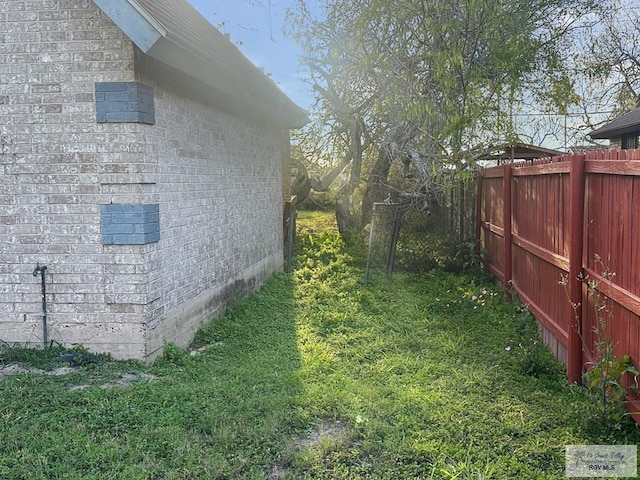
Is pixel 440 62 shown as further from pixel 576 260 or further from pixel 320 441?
pixel 320 441

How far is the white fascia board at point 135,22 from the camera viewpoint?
15.4ft

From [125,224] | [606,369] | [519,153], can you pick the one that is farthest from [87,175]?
[519,153]

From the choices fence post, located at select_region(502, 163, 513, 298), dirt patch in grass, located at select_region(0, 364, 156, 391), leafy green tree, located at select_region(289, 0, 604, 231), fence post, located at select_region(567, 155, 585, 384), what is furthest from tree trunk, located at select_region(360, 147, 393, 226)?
dirt patch in grass, located at select_region(0, 364, 156, 391)

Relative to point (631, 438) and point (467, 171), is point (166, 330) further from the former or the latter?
point (467, 171)

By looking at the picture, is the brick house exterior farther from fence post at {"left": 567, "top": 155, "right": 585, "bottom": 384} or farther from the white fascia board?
fence post at {"left": 567, "top": 155, "right": 585, "bottom": 384}

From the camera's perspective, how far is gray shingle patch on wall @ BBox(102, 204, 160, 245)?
523cm

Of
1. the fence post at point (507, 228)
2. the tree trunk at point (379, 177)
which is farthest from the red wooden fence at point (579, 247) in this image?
the tree trunk at point (379, 177)

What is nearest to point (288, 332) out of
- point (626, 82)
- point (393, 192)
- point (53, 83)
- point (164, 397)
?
point (164, 397)

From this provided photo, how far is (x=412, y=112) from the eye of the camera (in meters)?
7.64

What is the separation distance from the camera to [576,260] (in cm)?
440

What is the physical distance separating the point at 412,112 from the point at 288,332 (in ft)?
11.5

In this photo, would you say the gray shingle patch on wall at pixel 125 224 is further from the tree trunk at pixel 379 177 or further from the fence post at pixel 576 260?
the tree trunk at pixel 379 177

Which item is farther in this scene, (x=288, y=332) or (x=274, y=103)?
(x=274, y=103)

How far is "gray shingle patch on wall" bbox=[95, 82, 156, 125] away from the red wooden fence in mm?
3906
